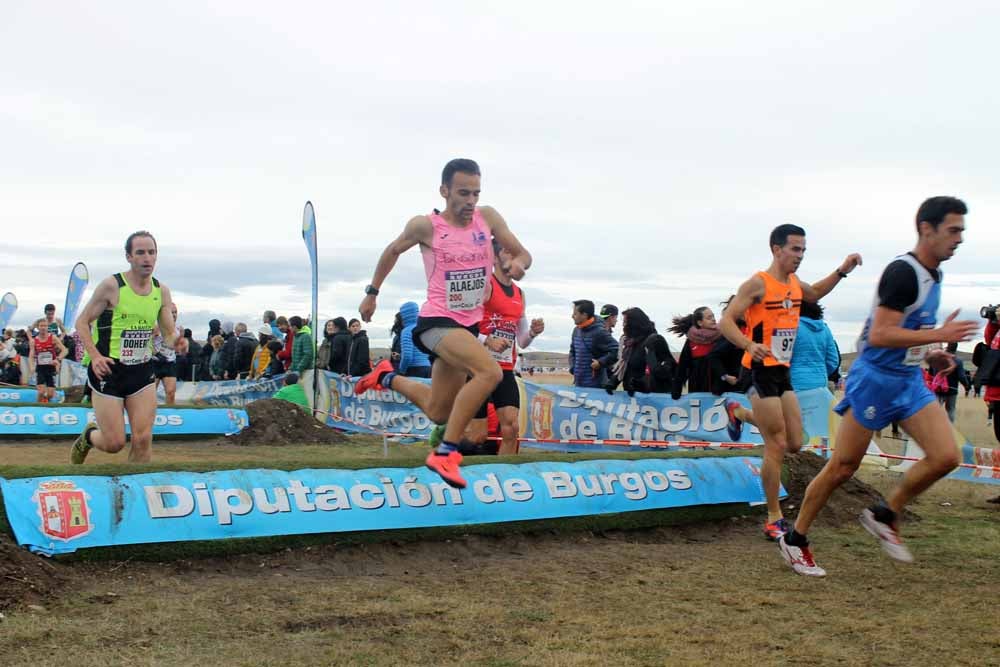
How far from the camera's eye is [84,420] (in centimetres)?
1570

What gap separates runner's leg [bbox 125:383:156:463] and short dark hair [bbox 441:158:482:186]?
125 inches

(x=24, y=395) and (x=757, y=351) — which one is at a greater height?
(x=757, y=351)

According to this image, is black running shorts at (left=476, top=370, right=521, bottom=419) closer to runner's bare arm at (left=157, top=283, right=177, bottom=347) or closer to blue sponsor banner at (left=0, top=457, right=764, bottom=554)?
blue sponsor banner at (left=0, top=457, right=764, bottom=554)

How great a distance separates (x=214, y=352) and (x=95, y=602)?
20689 millimetres

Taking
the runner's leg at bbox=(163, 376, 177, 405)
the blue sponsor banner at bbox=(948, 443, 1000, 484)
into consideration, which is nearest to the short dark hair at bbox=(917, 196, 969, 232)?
the blue sponsor banner at bbox=(948, 443, 1000, 484)

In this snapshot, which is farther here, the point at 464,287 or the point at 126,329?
the point at 126,329

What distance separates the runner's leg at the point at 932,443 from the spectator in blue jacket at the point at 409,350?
287 inches

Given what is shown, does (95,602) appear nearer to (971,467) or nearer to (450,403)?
(450,403)

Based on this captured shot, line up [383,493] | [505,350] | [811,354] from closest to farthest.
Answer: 1. [383,493]
2. [505,350]
3. [811,354]

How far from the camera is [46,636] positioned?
438cm

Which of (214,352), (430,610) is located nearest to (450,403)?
(430,610)

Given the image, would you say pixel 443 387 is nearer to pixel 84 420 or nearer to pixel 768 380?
pixel 768 380

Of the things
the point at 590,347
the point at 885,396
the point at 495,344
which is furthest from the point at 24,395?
the point at 885,396

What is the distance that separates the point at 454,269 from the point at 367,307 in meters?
0.61
